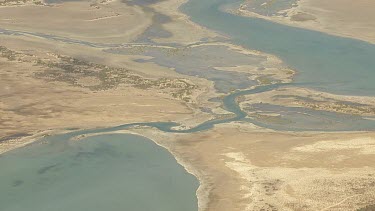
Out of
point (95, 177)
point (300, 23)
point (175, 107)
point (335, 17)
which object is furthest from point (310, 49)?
point (95, 177)

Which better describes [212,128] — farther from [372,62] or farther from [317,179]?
[372,62]

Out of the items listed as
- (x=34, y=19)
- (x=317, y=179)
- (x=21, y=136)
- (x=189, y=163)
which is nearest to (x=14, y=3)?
(x=34, y=19)

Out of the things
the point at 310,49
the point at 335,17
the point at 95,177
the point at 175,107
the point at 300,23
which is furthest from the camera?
the point at 335,17

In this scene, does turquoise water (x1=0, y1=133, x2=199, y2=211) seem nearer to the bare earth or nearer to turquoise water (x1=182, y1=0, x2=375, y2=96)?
turquoise water (x1=182, y1=0, x2=375, y2=96)

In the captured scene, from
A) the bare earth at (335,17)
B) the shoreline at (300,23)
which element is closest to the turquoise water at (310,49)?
the shoreline at (300,23)

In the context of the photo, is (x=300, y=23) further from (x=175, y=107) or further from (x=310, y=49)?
(x=175, y=107)

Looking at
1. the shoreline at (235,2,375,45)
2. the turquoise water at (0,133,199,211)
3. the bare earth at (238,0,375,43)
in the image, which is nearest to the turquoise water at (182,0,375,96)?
the shoreline at (235,2,375,45)
